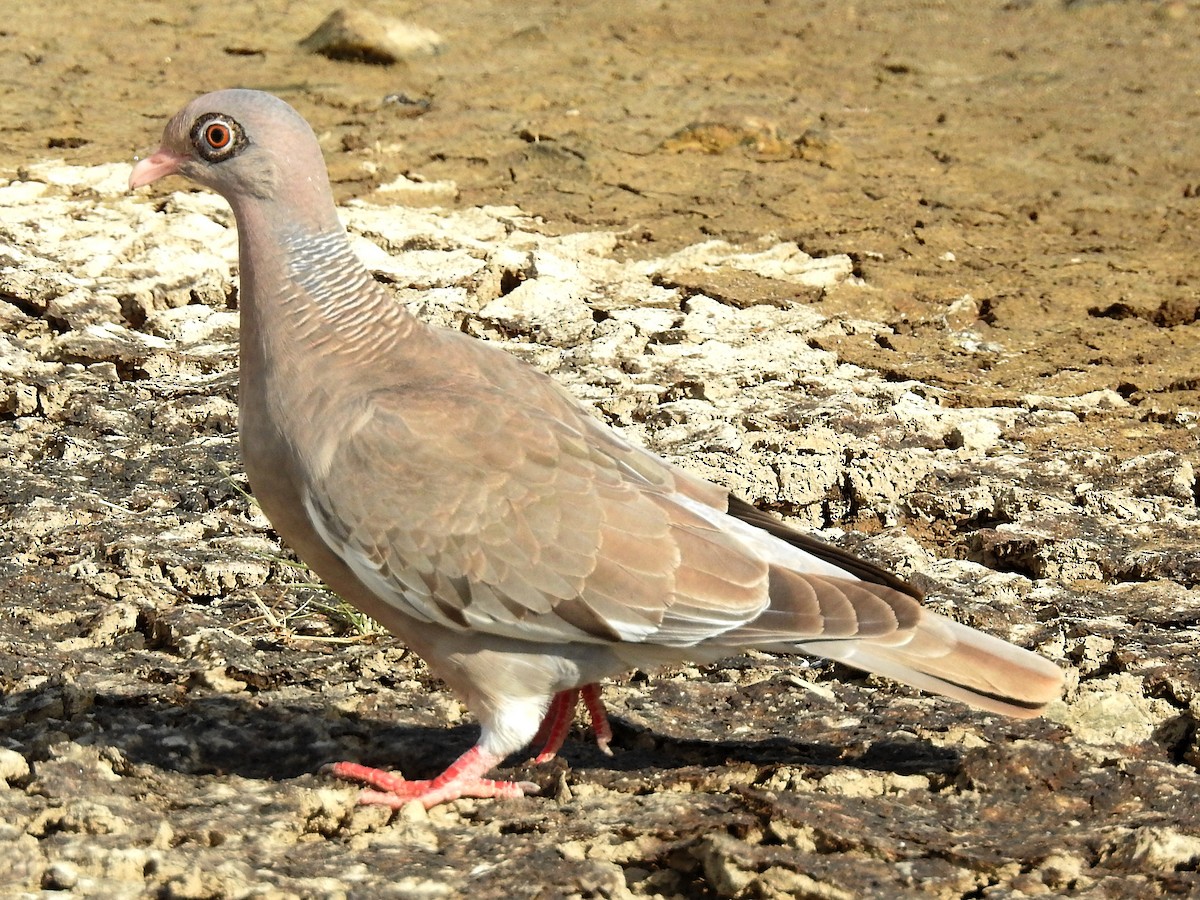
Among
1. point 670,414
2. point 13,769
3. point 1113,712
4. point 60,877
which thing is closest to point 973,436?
Answer: point 670,414

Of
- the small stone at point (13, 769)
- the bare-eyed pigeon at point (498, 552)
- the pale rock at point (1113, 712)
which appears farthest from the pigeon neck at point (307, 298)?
the pale rock at point (1113, 712)

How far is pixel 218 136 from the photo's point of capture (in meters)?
3.53

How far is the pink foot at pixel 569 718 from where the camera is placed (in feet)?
11.9

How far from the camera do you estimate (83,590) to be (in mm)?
4188

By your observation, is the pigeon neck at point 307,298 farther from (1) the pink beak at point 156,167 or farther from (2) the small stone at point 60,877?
(2) the small stone at point 60,877

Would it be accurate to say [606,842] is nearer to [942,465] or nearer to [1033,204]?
[942,465]

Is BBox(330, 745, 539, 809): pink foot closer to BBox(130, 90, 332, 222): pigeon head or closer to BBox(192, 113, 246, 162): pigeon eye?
BBox(130, 90, 332, 222): pigeon head

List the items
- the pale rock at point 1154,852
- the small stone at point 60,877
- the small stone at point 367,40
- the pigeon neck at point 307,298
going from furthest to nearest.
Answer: the small stone at point 367,40 < the pigeon neck at point 307,298 < the pale rock at point 1154,852 < the small stone at point 60,877

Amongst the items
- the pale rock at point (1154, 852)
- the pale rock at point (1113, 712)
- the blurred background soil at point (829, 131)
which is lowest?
the pale rock at point (1154, 852)

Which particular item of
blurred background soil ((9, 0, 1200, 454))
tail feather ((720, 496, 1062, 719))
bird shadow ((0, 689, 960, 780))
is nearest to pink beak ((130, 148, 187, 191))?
bird shadow ((0, 689, 960, 780))

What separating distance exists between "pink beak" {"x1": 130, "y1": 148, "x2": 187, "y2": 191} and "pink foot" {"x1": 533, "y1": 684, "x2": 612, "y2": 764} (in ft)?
5.14

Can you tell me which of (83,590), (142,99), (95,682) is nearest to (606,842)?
(95,682)

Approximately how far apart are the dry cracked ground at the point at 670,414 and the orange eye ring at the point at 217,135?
1.29 metres

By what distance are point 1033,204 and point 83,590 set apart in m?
4.94
